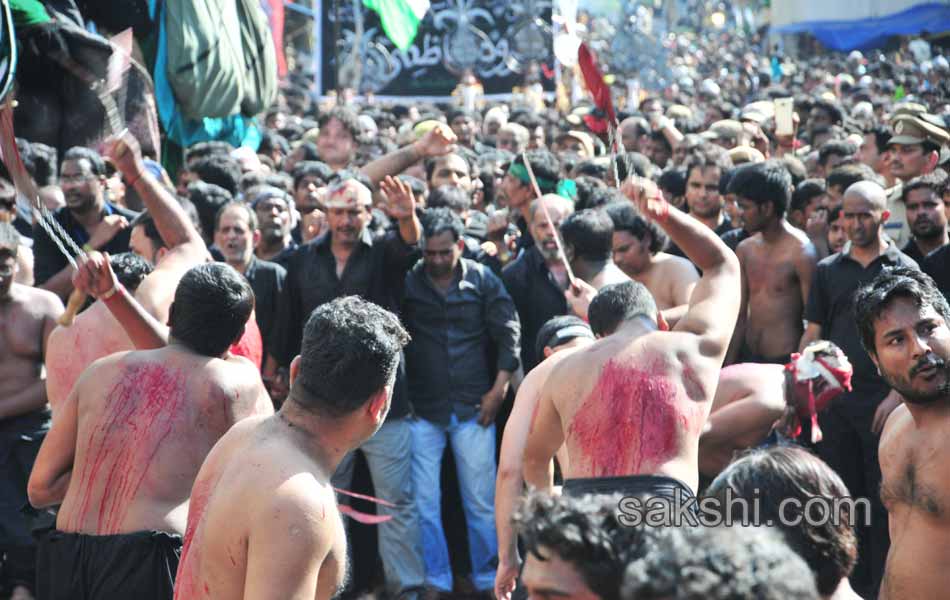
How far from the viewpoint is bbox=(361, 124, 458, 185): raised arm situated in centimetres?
701

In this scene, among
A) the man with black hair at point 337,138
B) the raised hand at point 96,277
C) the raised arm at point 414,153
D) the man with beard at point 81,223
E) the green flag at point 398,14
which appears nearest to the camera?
the raised hand at point 96,277

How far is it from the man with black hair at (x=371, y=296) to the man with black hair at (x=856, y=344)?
6.88 feet

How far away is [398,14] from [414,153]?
4.22m

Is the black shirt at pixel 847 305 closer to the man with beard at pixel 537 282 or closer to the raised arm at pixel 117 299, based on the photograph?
the man with beard at pixel 537 282

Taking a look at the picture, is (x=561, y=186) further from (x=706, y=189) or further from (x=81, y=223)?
(x=81, y=223)

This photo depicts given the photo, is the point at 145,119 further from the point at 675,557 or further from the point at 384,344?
the point at 675,557

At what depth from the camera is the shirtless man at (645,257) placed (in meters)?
7.27

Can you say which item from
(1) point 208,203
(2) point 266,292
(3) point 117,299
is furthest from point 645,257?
(3) point 117,299

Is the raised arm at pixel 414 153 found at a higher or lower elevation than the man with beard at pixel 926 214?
higher

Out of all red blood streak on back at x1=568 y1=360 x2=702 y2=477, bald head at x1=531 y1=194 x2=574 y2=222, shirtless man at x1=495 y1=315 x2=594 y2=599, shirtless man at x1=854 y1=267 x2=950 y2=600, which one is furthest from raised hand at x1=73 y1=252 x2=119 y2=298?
bald head at x1=531 y1=194 x2=574 y2=222

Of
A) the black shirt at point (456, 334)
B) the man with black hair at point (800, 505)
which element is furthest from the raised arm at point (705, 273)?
the black shirt at point (456, 334)

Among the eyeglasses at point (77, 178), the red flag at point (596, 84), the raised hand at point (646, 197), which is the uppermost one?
the red flag at point (596, 84)

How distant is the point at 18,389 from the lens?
6.61 metres

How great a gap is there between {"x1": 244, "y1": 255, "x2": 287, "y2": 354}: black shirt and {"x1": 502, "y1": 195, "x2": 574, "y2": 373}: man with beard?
4.15 ft
